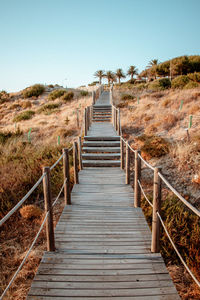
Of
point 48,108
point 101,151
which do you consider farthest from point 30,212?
point 48,108

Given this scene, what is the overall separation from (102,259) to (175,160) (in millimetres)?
5549

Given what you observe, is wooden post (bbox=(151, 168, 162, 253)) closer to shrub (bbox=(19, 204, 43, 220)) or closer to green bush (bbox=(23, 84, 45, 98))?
shrub (bbox=(19, 204, 43, 220))

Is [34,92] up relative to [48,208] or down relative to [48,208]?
up

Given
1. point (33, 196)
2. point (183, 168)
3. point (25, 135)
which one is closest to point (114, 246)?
point (33, 196)

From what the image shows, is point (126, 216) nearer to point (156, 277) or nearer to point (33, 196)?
point (156, 277)

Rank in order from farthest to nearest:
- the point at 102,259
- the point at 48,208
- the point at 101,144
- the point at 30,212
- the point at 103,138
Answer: the point at 103,138
the point at 101,144
the point at 30,212
the point at 48,208
the point at 102,259

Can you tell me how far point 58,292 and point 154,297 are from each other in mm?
1136

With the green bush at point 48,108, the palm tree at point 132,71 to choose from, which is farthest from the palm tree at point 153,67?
the green bush at point 48,108

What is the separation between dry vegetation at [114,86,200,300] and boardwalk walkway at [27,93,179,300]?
0.66 meters

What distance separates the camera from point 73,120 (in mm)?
16188

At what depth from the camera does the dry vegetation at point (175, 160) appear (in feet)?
11.6

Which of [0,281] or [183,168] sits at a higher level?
[183,168]

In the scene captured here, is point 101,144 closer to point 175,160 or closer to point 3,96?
point 175,160

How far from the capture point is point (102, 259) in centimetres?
297
